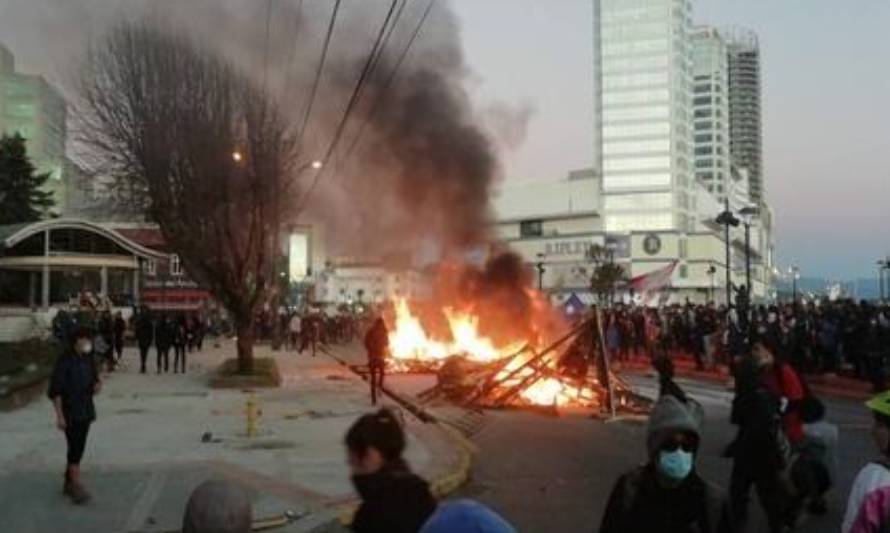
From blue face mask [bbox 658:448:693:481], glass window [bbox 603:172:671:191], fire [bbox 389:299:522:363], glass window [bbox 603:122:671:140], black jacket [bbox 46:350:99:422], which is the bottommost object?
fire [bbox 389:299:522:363]

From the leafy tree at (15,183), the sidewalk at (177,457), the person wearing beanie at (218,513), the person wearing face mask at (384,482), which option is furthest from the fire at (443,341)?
the leafy tree at (15,183)

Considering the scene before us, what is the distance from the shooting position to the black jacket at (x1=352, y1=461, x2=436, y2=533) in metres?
3.58

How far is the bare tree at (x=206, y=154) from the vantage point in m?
26.2

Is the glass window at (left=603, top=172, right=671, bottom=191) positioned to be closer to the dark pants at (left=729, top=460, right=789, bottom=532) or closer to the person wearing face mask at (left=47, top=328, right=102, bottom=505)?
the person wearing face mask at (left=47, top=328, right=102, bottom=505)

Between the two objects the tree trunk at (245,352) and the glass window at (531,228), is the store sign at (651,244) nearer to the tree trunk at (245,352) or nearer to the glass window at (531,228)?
the glass window at (531,228)

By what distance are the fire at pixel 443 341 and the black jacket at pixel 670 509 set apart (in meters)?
23.4

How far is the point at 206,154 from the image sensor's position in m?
27.0

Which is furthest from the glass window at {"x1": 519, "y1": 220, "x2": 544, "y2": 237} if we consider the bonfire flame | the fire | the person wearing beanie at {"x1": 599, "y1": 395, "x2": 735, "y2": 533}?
the person wearing beanie at {"x1": 599, "y1": 395, "x2": 735, "y2": 533}

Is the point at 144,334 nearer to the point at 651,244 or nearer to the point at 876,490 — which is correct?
the point at 876,490

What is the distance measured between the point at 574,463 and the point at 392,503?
29.6 ft

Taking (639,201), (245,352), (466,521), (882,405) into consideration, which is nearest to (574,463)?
(882,405)

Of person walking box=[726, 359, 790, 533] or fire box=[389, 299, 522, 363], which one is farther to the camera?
fire box=[389, 299, 522, 363]

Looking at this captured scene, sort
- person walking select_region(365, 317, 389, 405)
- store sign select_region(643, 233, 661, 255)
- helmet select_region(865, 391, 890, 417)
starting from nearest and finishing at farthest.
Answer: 1. helmet select_region(865, 391, 890, 417)
2. person walking select_region(365, 317, 389, 405)
3. store sign select_region(643, 233, 661, 255)

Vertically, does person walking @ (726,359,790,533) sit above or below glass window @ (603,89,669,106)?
below
